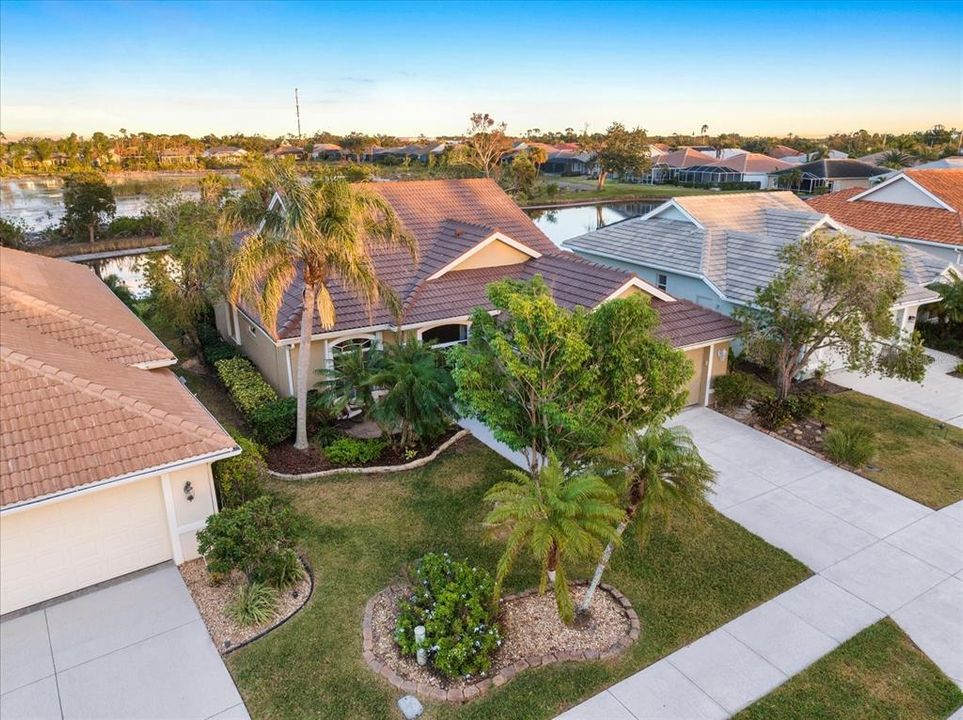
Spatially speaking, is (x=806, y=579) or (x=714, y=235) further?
(x=714, y=235)

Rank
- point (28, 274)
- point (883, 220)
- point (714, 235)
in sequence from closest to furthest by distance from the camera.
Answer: point (28, 274)
point (714, 235)
point (883, 220)

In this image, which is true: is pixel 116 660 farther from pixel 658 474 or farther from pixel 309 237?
pixel 658 474

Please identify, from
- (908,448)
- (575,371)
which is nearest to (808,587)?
(575,371)

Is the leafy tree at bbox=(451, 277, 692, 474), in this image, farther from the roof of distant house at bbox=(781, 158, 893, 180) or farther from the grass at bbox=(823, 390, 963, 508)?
the roof of distant house at bbox=(781, 158, 893, 180)

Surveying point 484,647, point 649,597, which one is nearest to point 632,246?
point 649,597

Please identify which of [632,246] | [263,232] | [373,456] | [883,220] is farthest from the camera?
[883,220]

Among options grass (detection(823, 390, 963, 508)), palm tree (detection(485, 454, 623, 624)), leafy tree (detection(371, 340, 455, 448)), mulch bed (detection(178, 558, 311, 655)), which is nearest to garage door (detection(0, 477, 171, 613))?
mulch bed (detection(178, 558, 311, 655))

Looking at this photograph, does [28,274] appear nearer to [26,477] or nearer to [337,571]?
[26,477]
